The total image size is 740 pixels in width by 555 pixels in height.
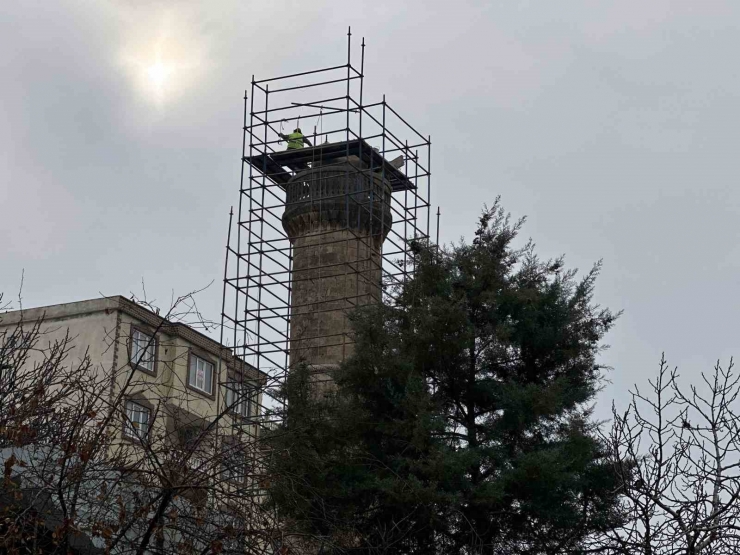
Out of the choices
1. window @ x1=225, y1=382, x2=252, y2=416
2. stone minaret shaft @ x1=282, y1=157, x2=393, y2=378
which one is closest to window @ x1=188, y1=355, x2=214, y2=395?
window @ x1=225, y1=382, x2=252, y2=416

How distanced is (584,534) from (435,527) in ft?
7.14

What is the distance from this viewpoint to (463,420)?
21703mm

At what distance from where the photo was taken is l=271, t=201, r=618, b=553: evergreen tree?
1986cm

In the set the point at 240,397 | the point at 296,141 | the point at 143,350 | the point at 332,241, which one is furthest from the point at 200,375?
the point at 240,397

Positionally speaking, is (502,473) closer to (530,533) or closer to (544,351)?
(530,533)

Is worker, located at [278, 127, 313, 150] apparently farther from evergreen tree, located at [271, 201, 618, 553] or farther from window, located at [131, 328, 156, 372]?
evergreen tree, located at [271, 201, 618, 553]

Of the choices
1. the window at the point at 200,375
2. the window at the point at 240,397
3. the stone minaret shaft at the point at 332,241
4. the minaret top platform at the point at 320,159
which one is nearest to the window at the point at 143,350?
the window at the point at 240,397

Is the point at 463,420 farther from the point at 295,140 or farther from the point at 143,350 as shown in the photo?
the point at 295,140

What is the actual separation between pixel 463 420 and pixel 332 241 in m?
13.6

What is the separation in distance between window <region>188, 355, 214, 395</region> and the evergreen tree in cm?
1750

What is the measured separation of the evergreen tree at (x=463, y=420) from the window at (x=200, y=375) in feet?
57.4

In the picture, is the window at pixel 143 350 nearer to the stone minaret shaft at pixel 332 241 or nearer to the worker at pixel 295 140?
the stone minaret shaft at pixel 332 241

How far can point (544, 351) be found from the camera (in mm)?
22391

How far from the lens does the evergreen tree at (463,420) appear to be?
782 inches
